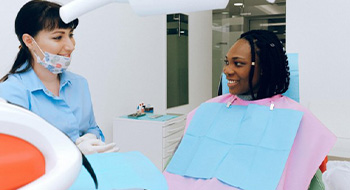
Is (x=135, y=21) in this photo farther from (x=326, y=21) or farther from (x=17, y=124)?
(x=17, y=124)

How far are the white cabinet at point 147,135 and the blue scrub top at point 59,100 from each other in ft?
5.04

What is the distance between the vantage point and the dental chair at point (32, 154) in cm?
28

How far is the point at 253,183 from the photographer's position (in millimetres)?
1295

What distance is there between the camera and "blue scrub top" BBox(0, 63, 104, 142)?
1.27 m

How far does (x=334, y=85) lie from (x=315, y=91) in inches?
6.2

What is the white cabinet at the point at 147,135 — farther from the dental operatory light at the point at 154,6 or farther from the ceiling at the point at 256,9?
the ceiling at the point at 256,9

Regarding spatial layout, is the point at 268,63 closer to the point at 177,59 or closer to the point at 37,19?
the point at 37,19

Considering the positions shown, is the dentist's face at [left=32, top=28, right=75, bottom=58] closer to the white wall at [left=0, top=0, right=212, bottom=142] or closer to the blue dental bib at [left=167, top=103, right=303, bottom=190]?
the blue dental bib at [left=167, top=103, right=303, bottom=190]

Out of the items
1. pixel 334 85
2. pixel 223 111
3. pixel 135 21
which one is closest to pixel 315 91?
pixel 334 85

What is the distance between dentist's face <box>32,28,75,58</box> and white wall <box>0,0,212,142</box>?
99 centimetres

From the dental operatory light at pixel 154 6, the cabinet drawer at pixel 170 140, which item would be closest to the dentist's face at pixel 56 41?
the dental operatory light at pixel 154 6

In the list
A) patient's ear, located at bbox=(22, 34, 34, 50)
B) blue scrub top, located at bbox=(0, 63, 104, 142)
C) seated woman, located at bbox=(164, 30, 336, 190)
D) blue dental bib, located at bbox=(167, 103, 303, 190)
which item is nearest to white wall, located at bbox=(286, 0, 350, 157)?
seated woman, located at bbox=(164, 30, 336, 190)

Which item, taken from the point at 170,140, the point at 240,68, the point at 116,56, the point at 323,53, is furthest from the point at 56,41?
the point at 323,53

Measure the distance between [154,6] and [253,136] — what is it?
1153 millimetres
